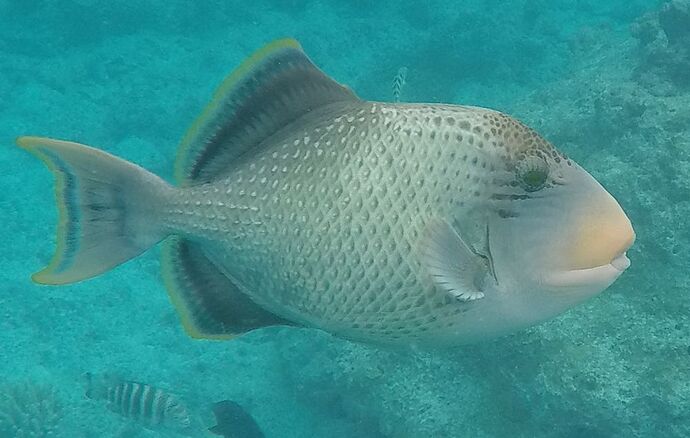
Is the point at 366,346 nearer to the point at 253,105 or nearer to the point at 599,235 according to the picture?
the point at 253,105

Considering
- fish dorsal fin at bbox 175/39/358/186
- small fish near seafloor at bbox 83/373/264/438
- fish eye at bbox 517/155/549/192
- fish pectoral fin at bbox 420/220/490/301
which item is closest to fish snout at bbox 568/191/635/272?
fish eye at bbox 517/155/549/192

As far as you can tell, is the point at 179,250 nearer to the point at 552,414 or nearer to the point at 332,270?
the point at 332,270

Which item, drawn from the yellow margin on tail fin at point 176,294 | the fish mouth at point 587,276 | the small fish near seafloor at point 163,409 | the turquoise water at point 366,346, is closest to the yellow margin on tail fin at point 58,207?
the yellow margin on tail fin at point 176,294

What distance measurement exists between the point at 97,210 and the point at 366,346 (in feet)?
14.8

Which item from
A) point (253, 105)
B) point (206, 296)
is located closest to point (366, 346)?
point (206, 296)

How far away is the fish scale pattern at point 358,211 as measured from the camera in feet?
4.79

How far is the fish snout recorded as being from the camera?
1.38 m

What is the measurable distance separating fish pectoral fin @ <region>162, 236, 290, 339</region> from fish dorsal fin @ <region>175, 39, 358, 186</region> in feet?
0.69

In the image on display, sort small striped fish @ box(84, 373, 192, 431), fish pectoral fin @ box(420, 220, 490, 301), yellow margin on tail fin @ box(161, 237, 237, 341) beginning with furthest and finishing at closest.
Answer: small striped fish @ box(84, 373, 192, 431) → yellow margin on tail fin @ box(161, 237, 237, 341) → fish pectoral fin @ box(420, 220, 490, 301)

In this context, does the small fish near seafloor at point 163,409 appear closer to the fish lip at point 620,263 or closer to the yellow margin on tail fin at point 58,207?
the yellow margin on tail fin at point 58,207

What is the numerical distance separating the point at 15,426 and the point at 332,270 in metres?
5.99

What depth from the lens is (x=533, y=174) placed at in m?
1.44

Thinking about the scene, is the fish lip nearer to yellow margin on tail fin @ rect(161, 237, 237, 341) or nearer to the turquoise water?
yellow margin on tail fin @ rect(161, 237, 237, 341)

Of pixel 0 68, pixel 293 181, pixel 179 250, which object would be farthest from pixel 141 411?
pixel 0 68
